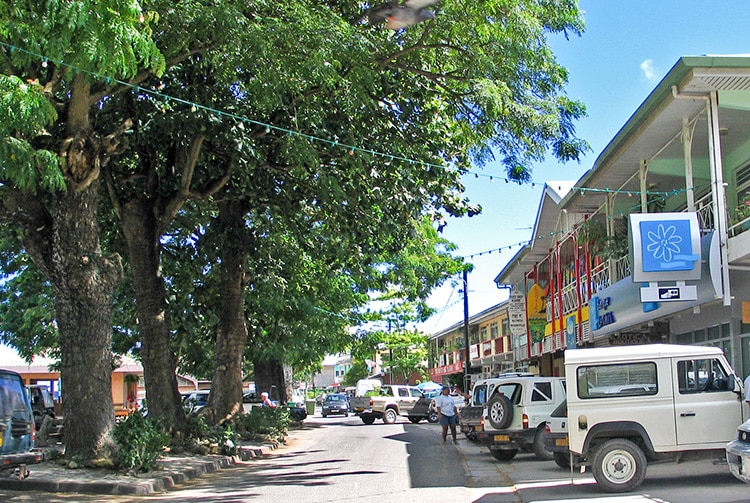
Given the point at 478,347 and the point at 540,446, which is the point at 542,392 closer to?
the point at 540,446

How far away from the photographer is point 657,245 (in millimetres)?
14570

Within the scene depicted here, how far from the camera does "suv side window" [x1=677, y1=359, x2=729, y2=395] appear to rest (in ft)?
37.1

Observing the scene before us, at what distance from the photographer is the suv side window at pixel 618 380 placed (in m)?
11.5

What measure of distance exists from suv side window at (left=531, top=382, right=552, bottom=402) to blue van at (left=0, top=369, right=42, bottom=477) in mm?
10314

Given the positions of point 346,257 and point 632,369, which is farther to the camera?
point 346,257

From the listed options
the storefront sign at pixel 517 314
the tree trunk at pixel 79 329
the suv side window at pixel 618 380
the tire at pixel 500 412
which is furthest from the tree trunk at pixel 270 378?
the suv side window at pixel 618 380

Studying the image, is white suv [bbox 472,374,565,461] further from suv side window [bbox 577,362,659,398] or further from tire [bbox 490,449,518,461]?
suv side window [bbox 577,362,659,398]

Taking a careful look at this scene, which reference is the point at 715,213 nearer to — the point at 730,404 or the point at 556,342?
the point at 730,404

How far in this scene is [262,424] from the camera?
24.2 m

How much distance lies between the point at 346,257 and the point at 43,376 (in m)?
31.7

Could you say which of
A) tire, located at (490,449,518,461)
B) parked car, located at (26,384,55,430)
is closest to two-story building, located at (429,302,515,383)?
tire, located at (490,449,518,461)

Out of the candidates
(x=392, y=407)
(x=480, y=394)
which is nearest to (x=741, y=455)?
(x=480, y=394)

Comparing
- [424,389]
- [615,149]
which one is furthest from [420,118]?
[424,389]

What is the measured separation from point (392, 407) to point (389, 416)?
0.47 meters
